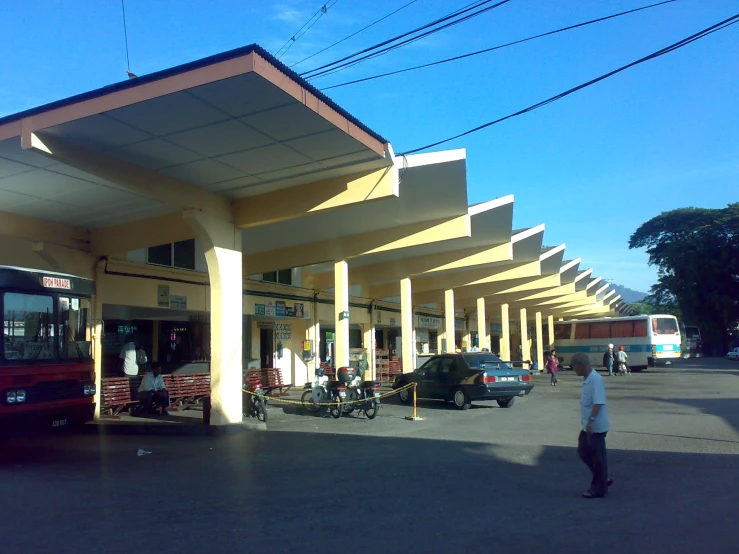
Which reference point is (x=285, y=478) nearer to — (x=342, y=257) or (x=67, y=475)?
(x=67, y=475)

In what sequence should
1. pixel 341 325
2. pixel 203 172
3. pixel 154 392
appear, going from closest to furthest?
pixel 203 172 < pixel 154 392 < pixel 341 325

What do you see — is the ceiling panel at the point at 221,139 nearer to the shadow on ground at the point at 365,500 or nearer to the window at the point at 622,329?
the shadow on ground at the point at 365,500

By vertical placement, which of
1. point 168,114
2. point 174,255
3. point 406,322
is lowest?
point 406,322

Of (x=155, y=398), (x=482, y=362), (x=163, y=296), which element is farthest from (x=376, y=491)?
(x=163, y=296)

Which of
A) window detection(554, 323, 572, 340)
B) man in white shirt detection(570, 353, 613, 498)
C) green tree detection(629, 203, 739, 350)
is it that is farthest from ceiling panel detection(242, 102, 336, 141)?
green tree detection(629, 203, 739, 350)

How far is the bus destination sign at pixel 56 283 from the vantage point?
11.2 m

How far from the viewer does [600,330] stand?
144 ft

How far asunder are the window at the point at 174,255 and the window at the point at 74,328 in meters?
6.04

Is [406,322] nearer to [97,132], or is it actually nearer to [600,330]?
[97,132]

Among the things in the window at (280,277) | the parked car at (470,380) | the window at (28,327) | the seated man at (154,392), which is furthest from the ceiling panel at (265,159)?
the window at (280,277)

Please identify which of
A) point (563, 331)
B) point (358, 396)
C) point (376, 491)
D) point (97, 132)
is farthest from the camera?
point (563, 331)

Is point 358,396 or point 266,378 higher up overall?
point 266,378

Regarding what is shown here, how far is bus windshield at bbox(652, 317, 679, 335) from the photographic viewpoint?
40.2 meters

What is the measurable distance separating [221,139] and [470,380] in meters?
10.1
